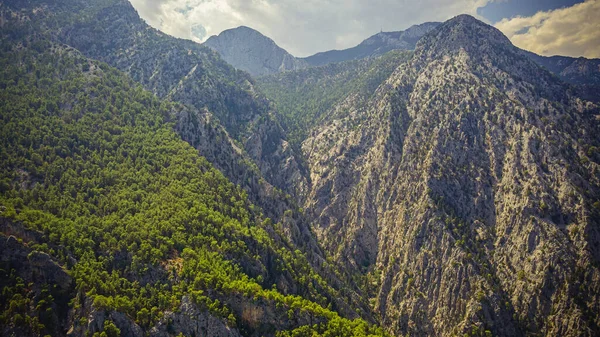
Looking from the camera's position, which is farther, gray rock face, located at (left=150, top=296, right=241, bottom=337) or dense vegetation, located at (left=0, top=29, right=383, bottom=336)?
dense vegetation, located at (left=0, top=29, right=383, bottom=336)

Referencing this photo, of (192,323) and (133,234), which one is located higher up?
(133,234)

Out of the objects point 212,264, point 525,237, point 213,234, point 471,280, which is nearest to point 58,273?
point 212,264

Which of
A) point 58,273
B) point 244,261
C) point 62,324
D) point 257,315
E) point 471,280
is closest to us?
point 62,324

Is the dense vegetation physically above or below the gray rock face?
above

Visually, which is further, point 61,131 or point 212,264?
point 61,131

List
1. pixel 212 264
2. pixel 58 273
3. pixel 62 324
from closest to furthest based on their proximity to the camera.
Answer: pixel 62 324, pixel 58 273, pixel 212 264

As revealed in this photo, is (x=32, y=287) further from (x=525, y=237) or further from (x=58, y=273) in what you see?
(x=525, y=237)

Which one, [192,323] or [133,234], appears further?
[133,234]

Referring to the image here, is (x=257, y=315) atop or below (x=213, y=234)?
below
